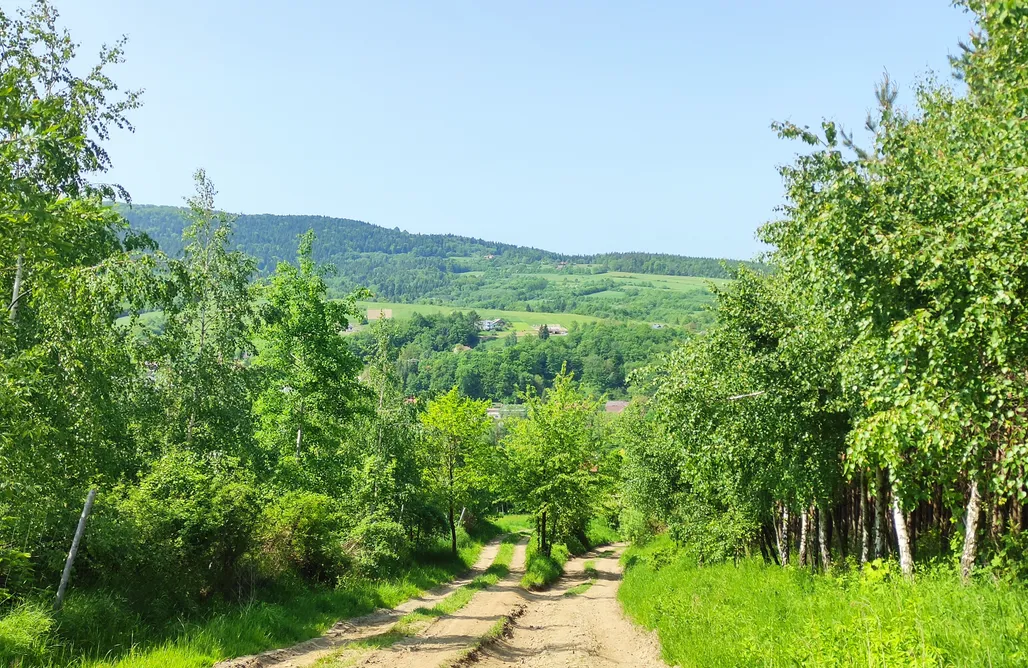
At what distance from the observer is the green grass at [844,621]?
7344 mm

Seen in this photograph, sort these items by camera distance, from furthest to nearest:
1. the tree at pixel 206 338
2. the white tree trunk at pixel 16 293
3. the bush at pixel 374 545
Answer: the bush at pixel 374 545
the tree at pixel 206 338
the white tree trunk at pixel 16 293

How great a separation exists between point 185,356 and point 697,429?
13.1 meters

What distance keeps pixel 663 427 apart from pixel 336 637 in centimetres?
911

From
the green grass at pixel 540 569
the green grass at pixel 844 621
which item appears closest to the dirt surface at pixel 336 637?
the green grass at pixel 540 569

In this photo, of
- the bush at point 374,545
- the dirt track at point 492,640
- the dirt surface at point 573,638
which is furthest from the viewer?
the bush at point 374,545

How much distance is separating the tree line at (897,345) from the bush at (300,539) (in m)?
10.3

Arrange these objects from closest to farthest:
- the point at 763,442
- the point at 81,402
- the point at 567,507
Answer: the point at 81,402 → the point at 763,442 → the point at 567,507

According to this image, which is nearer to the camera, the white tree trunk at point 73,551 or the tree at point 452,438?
the white tree trunk at point 73,551

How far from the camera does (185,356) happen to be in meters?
18.9

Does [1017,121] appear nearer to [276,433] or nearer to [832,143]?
[832,143]

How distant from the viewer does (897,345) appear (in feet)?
25.0

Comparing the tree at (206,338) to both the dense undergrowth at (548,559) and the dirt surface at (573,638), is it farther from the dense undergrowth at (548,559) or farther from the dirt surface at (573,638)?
the dense undergrowth at (548,559)

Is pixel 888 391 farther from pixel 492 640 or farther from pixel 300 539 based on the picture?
pixel 300 539

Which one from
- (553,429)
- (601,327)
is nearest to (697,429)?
(553,429)
